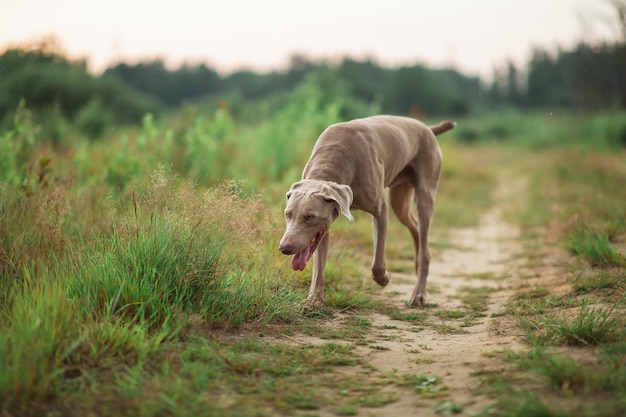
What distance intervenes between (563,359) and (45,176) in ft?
18.7

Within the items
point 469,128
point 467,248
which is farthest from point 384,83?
point 467,248

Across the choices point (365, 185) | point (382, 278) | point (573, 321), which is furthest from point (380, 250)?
point (573, 321)

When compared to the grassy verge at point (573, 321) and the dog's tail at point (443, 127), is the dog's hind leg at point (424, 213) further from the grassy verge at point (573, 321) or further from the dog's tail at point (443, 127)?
the grassy verge at point (573, 321)

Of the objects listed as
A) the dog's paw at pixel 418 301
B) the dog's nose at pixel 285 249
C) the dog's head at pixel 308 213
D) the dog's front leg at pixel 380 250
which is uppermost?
the dog's head at pixel 308 213

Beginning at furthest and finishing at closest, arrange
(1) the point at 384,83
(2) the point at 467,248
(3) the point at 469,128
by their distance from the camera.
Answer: (1) the point at 384,83 < (3) the point at 469,128 < (2) the point at 467,248

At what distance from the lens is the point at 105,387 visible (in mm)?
2986

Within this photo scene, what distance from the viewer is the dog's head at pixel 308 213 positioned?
14.6 feet

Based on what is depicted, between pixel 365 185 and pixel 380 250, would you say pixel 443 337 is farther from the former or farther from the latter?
pixel 365 185

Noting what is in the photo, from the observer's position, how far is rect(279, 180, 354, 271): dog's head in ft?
14.6

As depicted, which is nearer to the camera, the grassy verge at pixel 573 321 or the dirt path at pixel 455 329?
the grassy verge at pixel 573 321

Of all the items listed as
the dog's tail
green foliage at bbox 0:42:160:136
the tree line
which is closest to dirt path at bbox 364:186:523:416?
the dog's tail

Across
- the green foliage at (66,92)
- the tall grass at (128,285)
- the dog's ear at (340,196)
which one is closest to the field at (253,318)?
the tall grass at (128,285)

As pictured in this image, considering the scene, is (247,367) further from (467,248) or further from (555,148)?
(555,148)

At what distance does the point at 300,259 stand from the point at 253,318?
59 centimetres
